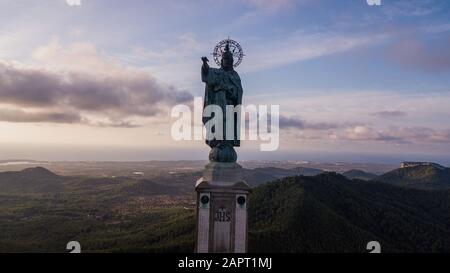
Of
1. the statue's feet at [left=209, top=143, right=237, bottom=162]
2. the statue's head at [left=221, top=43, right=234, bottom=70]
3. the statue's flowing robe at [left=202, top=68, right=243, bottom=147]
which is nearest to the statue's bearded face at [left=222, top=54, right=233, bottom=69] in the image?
the statue's head at [left=221, top=43, right=234, bottom=70]

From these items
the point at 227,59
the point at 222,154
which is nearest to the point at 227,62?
the point at 227,59

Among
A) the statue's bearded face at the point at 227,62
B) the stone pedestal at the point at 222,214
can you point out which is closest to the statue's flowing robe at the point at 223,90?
the statue's bearded face at the point at 227,62

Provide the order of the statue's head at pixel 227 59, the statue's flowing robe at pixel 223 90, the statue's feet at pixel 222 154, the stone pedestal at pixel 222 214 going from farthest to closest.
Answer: the statue's head at pixel 227 59 < the statue's flowing robe at pixel 223 90 < the statue's feet at pixel 222 154 < the stone pedestal at pixel 222 214

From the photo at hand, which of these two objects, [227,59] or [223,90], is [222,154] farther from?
[227,59]

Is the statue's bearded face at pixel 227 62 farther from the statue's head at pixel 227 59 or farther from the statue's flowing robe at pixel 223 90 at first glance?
the statue's flowing robe at pixel 223 90
